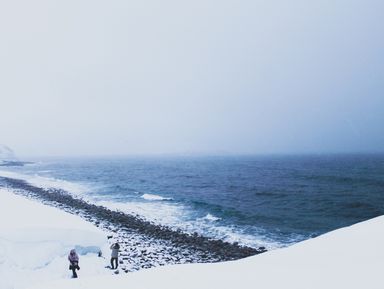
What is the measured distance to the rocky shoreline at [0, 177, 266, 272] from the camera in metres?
22.0

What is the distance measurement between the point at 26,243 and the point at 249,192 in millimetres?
45571

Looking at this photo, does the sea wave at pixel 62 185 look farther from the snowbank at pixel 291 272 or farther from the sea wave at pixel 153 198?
the snowbank at pixel 291 272

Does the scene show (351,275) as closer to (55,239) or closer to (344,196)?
(55,239)

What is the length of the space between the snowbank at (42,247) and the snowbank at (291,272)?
8950mm

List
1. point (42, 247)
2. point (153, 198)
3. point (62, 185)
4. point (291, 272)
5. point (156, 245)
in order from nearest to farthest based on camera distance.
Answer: point (291, 272) → point (42, 247) → point (156, 245) → point (153, 198) → point (62, 185)

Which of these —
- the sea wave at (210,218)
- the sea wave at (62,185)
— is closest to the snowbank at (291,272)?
the sea wave at (210,218)

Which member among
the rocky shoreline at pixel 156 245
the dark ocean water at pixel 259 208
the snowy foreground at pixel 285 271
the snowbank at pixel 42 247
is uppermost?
the snowy foreground at pixel 285 271

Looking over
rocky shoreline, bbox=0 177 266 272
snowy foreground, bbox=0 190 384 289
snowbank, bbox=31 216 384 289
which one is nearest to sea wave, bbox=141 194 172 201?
rocky shoreline, bbox=0 177 266 272

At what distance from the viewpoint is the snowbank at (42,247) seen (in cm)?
1563

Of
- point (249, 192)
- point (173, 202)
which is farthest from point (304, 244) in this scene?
point (249, 192)

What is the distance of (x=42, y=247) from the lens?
57.8 ft

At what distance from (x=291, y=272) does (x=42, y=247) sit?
596 inches

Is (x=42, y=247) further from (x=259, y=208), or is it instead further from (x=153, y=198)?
(x=153, y=198)

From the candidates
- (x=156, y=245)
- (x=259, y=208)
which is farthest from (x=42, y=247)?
(x=259, y=208)
